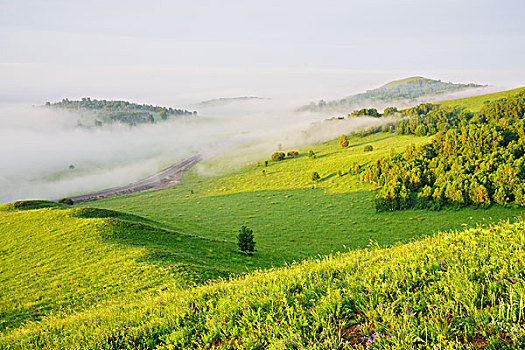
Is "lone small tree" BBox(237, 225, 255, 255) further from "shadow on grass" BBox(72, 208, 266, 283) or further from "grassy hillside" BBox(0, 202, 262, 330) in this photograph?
"grassy hillside" BBox(0, 202, 262, 330)

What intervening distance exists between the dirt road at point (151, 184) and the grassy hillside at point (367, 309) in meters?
95.9

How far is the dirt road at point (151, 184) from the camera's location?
9219cm

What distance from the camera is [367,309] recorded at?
431 cm

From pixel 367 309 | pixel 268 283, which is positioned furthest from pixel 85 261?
pixel 367 309

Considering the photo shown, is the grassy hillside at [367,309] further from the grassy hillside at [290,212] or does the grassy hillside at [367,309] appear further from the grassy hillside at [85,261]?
the grassy hillside at [290,212]

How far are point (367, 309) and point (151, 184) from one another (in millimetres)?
107742

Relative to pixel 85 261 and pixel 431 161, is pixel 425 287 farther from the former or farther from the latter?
pixel 431 161

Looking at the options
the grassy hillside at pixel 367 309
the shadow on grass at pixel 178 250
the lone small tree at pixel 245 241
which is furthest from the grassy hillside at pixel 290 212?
the grassy hillside at pixel 367 309

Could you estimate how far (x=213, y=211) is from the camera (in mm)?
60219

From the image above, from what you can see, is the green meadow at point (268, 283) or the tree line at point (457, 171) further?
the tree line at point (457, 171)

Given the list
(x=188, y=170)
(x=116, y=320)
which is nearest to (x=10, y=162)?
(x=188, y=170)

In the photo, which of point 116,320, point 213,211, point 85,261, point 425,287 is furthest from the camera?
point 213,211

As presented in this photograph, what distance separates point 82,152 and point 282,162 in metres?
157

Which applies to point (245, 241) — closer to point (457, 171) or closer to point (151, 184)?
point (457, 171)
